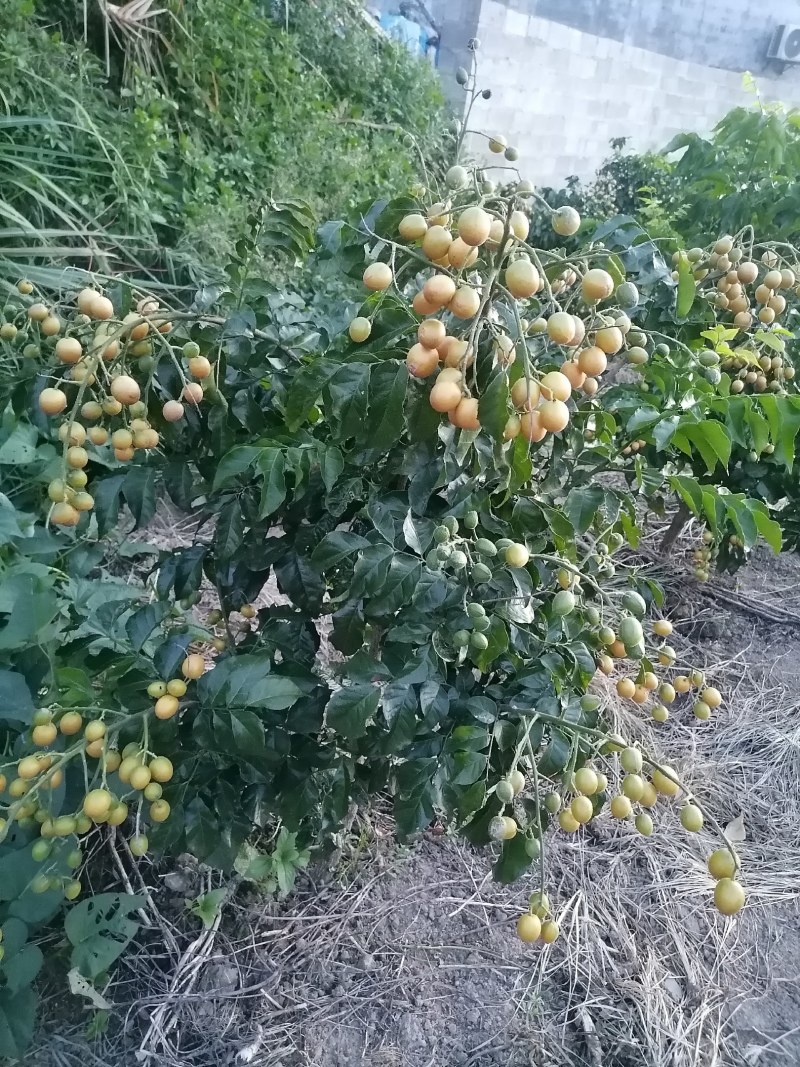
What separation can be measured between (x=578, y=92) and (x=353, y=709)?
697 centimetres

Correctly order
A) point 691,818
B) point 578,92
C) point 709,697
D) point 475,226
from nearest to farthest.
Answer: point 475,226
point 691,818
point 709,697
point 578,92

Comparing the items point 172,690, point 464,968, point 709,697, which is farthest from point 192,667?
point 464,968

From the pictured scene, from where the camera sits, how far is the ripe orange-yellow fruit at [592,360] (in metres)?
0.91

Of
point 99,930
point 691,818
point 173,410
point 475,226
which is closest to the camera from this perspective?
point 475,226

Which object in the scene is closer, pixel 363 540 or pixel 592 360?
pixel 592 360

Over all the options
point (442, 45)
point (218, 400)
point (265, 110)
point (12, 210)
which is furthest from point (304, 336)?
point (442, 45)

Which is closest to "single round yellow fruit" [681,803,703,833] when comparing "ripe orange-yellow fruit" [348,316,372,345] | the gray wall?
"ripe orange-yellow fruit" [348,316,372,345]

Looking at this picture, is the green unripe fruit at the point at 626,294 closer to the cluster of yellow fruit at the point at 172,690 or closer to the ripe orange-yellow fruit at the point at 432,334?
the ripe orange-yellow fruit at the point at 432,334

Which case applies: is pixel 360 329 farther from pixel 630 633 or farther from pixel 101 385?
pixel 630 633

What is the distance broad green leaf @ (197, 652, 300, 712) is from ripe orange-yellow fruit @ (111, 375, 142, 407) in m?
0.39

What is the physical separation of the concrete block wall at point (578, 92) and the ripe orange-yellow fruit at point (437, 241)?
550cm

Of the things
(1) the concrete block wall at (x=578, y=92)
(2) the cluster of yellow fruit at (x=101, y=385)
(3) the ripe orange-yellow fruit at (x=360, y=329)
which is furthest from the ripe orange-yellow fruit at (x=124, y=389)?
(1) the concrete block wall at (x=578, y=92)

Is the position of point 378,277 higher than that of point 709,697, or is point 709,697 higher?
point 378,277

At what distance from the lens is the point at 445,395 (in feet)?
2.61
